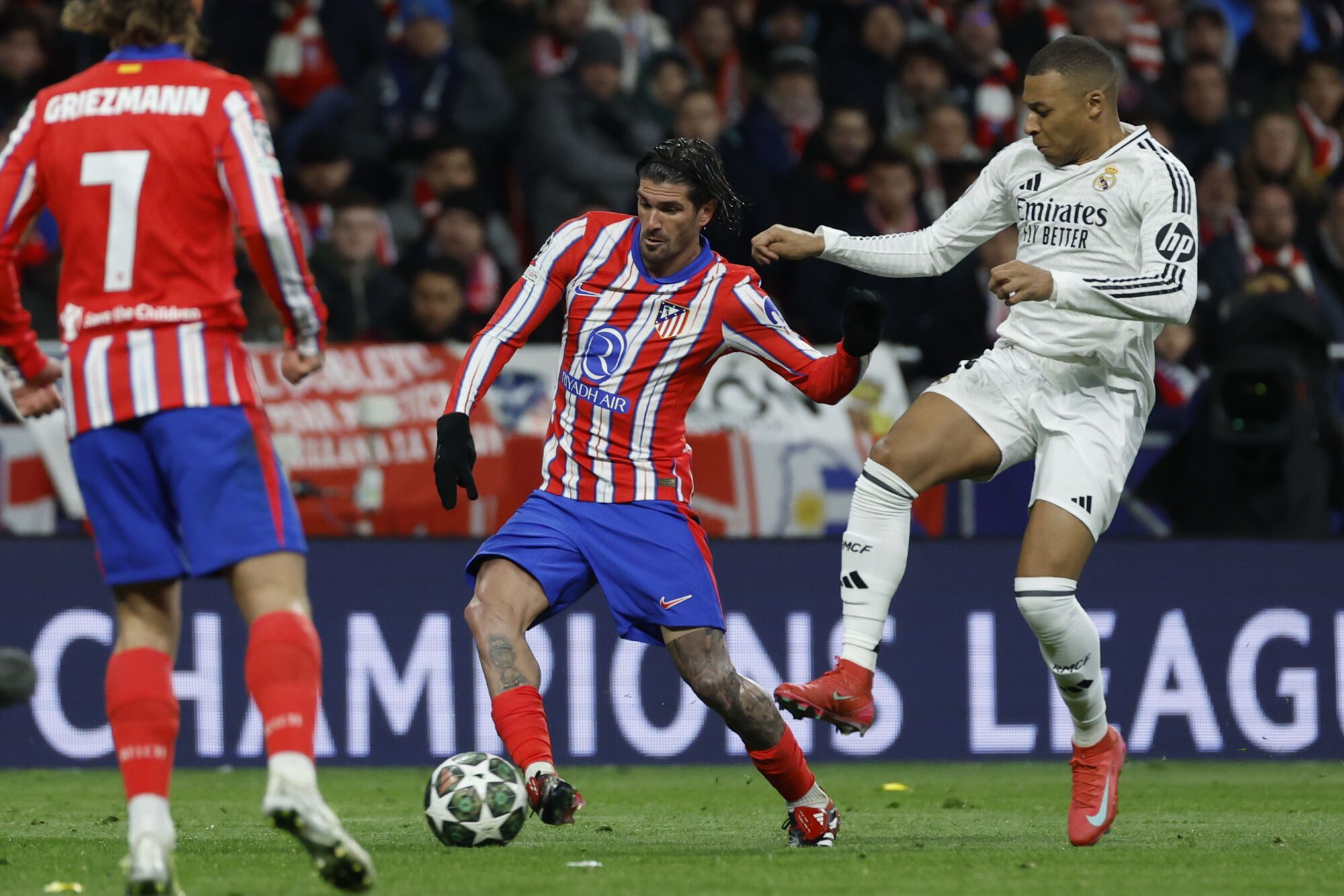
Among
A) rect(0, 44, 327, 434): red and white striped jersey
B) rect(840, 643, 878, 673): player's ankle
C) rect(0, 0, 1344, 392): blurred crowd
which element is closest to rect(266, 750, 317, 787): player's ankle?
rect(0, 44, 327, 434): red and white striped jersey

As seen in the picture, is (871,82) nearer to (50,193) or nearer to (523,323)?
(523,323)

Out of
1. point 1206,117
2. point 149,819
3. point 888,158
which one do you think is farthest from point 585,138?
point 149,819

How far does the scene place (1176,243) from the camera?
5.79 m

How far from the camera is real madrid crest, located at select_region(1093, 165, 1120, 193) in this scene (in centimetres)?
598

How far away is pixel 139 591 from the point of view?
4648mm

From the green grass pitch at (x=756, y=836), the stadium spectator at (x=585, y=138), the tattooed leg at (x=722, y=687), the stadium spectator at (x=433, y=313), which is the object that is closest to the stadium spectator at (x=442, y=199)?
the stadium spectator at (x=585, y=138)

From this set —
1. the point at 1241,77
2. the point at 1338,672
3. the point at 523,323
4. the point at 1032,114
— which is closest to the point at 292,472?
the point at 523,323

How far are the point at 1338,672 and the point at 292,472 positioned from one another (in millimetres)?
4562

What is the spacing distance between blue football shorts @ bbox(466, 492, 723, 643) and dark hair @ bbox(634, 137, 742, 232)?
94 centimetres

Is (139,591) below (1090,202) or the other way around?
below

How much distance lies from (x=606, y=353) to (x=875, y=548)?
995 millimetres

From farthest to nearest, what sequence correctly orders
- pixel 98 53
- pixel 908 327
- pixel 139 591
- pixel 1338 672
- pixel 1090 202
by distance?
pixel 98 53
pixel 908 327
pixel 1338 672
pixel 1090 202
pixel 139 591

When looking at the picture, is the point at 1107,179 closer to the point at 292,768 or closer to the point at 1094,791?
the point at 1094,791

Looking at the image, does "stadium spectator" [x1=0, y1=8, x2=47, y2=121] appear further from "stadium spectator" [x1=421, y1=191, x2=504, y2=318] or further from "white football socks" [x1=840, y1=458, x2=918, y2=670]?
"white football socks" [x1=840, y1=458, x2=918, y2=670]
